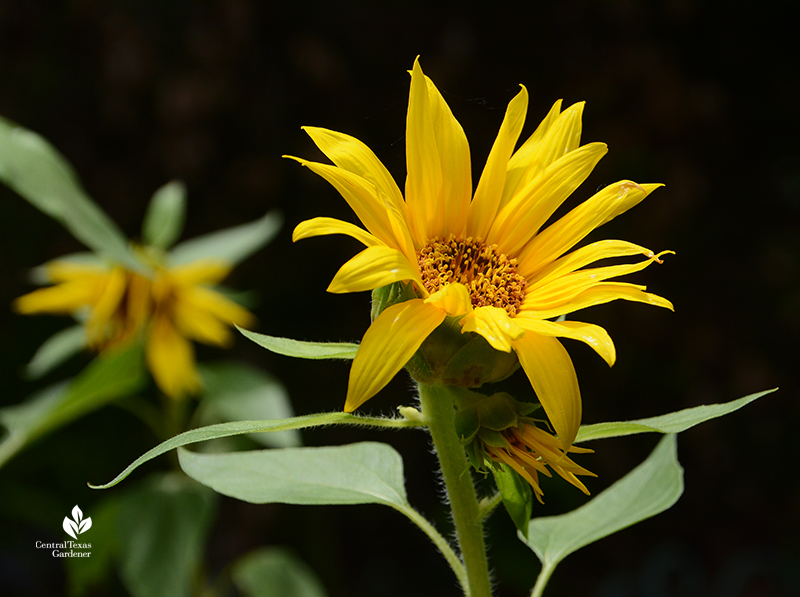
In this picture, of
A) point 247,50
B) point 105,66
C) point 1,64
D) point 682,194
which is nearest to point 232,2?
point 247,50

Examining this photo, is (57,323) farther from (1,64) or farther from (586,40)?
(586,40)

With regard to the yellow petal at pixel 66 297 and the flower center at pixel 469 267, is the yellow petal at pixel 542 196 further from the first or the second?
the yellow petal at pixel 66 297

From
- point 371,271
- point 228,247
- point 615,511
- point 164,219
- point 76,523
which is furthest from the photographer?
point 228,247

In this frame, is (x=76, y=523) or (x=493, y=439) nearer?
(x=493, y=439)

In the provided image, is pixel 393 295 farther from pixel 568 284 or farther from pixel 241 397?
pixel 241 397

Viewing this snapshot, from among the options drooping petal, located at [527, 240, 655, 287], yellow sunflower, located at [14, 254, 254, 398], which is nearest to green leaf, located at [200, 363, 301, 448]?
yellow sunflower, located at [14, 254, 254, 398]

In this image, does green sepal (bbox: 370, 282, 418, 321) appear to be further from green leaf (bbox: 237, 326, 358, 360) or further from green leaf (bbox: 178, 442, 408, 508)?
green leaf (bbox: 178, 442, 408, 508)

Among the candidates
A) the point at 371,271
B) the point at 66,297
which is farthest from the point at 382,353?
the point at 66,297
